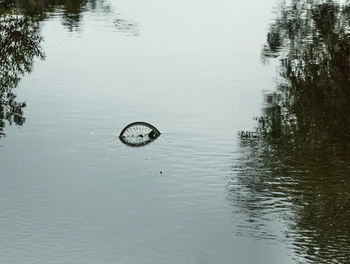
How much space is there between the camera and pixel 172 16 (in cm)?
12769

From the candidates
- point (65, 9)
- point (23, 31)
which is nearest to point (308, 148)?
point (23, 31)

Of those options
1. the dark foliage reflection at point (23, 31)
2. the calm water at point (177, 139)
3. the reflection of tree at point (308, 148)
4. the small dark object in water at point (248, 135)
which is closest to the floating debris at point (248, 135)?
the small dark object in water at point (248, 135)

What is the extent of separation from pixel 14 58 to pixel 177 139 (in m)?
33.3

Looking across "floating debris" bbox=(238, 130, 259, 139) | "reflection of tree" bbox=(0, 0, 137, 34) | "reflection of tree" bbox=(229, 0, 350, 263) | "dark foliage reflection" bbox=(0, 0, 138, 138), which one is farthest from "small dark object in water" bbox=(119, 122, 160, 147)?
"reflection of tree" bbox=(0, 0, 137, 34)

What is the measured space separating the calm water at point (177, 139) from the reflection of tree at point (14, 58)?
237 mm

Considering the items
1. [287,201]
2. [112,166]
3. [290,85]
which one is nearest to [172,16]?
[290,85]

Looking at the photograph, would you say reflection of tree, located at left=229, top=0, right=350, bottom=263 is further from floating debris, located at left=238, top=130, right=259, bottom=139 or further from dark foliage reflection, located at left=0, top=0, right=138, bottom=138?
dark foliage reflection, located at left=0, top=0, right=138, bottom=138

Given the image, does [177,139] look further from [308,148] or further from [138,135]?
[308,148]

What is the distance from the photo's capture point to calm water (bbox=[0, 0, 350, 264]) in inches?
1617

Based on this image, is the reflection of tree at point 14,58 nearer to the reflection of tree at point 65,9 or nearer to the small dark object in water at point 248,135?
the reflection of tree at point 65,9

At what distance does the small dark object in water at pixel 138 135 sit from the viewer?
61969 mm

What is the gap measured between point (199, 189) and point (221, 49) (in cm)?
5536

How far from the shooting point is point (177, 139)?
63625 millimetres

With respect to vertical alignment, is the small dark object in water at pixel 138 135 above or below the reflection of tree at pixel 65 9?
below
